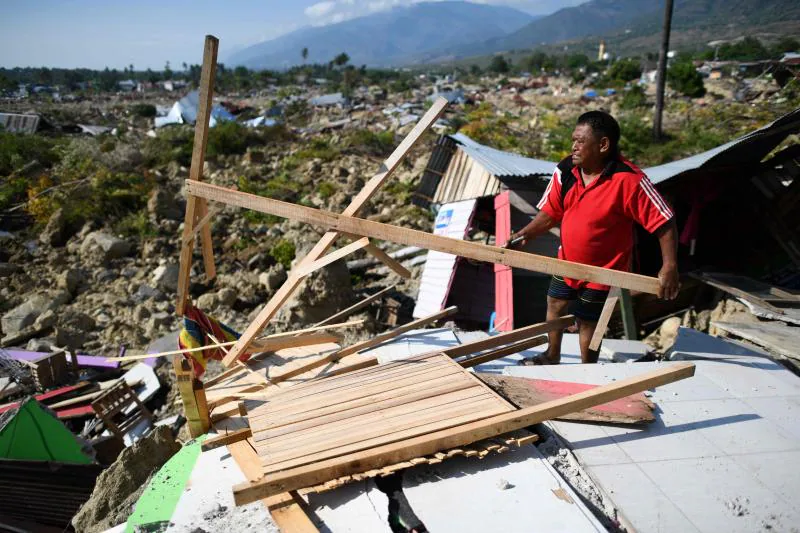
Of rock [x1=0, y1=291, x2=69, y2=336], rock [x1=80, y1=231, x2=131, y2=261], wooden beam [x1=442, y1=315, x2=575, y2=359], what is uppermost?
wooden beam [x1=442, y1=315, x2=575, y2=359]

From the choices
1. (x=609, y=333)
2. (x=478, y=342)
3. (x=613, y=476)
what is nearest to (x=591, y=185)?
(x=478, y=342)

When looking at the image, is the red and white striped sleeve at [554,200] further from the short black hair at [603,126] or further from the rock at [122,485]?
the rock at [122,485]

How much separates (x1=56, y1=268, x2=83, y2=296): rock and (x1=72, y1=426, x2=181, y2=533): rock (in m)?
7.09

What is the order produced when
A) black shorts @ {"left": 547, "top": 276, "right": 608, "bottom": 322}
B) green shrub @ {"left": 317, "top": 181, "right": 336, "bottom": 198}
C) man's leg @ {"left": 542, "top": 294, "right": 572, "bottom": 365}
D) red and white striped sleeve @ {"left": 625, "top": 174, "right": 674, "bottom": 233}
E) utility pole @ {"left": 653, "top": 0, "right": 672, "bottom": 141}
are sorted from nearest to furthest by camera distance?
red and white striped sleeve @ {"left": 625, "top": 174, "right": 674, "bottom": 233} → black shorts @ {"left": 547, "top": 276, "right": 608, "bottom": 322} → man's leg @ {"left": 542, "top": 294, "right": 572, "bottom": 365} → green shrub @ {"left": 317, "top": 181, "right": 336, "bottom": 198} → utility pole @ {"left": 653, "top": 0, "right": 672, "bottom": 141}

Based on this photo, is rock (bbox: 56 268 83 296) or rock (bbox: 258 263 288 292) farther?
rock (bbox: 56 268 83 296)

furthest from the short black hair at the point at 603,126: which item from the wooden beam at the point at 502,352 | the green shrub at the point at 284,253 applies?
the green shrub at the point at 284,253

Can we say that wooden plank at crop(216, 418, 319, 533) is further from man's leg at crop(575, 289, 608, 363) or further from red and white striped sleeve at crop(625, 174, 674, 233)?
red and white striped sleeve at crop(625, 174, 674, 233)

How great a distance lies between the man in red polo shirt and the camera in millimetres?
2891

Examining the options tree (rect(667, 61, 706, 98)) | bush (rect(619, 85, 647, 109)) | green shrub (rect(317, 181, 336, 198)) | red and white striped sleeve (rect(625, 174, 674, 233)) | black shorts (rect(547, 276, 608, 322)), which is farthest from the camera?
tree (rect(667, 61, 706, 98))

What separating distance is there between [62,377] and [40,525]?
362 cm

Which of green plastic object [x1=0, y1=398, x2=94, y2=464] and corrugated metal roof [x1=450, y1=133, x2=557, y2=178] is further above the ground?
corrugated metal roof [x1=450, y1=133, x2=557, y2=178]

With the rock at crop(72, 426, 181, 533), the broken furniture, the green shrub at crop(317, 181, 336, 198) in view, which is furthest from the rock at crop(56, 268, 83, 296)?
the rock at crop(72, 426, 181, 533)

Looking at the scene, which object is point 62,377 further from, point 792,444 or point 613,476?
point 792,444

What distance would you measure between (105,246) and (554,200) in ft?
33.4
